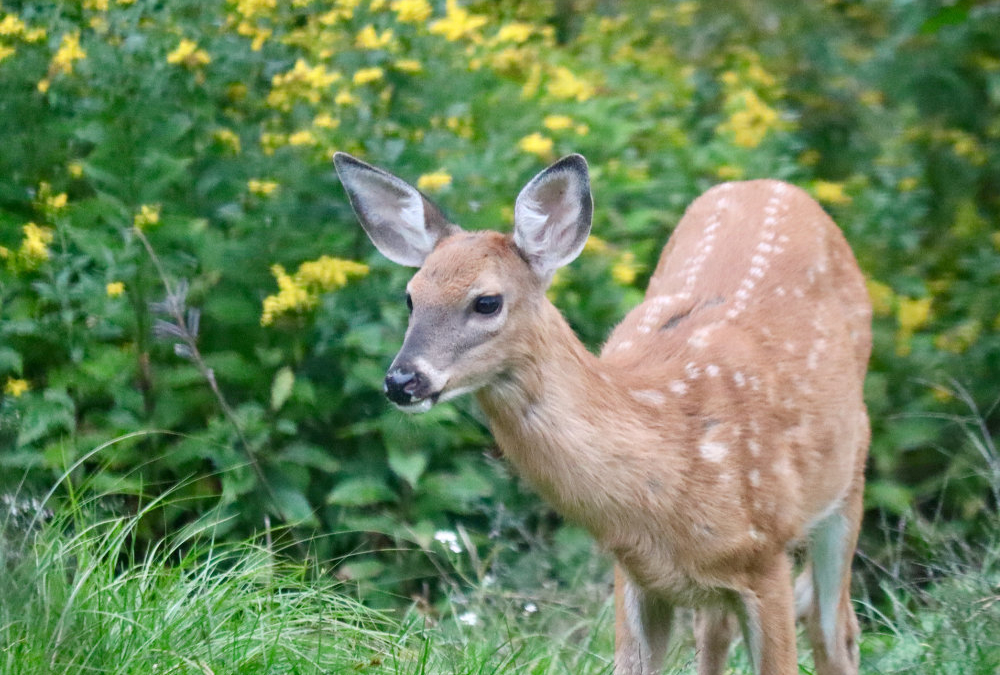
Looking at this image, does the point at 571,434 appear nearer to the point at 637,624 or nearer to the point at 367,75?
the point at 637,624

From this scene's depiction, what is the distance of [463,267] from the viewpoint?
3.78 m

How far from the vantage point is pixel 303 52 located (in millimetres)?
5422

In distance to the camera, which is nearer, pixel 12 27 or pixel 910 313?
pixel 12 27

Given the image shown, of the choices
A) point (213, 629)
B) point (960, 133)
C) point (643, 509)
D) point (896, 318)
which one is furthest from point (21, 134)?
point (960, 133)

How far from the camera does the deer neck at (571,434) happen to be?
3736mm

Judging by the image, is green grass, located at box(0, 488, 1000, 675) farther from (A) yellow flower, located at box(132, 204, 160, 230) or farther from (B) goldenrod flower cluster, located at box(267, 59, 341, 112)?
(B) goldenrod flower cluster, located at box(267, 59, 341, 112)

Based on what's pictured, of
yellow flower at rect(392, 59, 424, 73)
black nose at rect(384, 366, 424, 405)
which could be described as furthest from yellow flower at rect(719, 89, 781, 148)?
black nose at rect(384, 366, 424, 405)

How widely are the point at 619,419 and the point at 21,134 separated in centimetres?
258

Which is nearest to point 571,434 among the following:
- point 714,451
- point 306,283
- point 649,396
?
point 649,396

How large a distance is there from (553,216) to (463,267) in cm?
36

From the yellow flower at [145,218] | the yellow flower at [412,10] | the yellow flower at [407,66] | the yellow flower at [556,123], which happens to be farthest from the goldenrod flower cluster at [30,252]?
the yellow flower at [556,123]

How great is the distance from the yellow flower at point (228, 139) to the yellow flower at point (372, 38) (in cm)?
61

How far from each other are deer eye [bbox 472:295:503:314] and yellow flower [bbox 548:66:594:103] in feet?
9.33

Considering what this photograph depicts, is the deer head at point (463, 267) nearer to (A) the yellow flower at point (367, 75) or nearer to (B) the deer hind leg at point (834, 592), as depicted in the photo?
(A) the yellow flower at point (367, 75)
